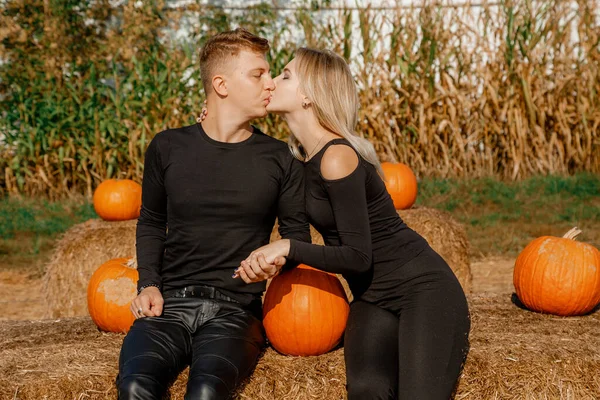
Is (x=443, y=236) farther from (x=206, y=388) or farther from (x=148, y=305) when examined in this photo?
(x=206, y=388)

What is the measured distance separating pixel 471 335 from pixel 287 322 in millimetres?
862

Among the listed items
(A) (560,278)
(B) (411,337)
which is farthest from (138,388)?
(A) (560,278)

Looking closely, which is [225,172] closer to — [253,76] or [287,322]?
[253,76]

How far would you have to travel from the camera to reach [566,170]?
951 cm

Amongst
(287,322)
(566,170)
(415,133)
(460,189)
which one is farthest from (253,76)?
(566,170)

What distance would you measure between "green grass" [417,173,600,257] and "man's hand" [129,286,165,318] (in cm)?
498

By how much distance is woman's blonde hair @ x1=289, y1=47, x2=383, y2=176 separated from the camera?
118 inches

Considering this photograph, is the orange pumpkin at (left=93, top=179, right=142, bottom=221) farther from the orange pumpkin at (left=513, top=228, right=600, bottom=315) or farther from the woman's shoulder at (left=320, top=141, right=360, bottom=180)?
the woman's shoulder at (left=320, top=141, right=360, bottom=180)

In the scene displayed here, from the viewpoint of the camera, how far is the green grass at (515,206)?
751 centimetres

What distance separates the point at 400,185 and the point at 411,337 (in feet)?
10.8

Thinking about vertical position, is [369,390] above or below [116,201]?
below

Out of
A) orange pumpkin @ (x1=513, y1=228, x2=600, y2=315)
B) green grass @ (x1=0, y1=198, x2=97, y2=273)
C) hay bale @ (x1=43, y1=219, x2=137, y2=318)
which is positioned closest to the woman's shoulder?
orange pumpkin @ (x1=513, y1=228, x2=600, y2=315)

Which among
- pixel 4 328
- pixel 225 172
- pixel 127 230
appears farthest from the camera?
pixel 127 230

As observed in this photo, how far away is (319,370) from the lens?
9.58ft
